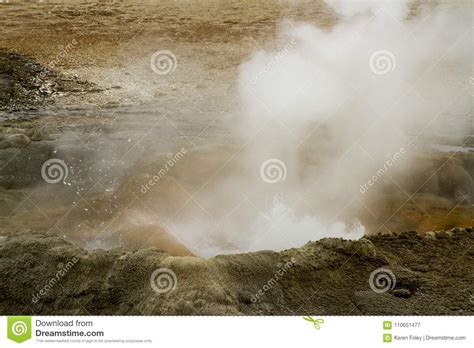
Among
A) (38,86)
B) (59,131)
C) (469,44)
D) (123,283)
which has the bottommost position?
(123,283)

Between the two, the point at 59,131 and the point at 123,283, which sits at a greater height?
the point at 59,131

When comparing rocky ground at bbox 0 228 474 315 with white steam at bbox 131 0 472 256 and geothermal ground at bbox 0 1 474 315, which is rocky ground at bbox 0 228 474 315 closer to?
geothermal ground at bbox 0 1 474 315

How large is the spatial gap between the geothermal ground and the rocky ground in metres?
0.01

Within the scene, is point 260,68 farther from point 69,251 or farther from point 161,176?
point 69,251

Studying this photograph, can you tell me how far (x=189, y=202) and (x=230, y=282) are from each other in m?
1.90

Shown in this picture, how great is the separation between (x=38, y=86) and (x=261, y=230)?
539cm

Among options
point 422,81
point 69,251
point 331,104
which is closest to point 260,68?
point 331,104

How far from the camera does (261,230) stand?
5602 millimetres

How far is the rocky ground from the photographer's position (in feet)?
12.9

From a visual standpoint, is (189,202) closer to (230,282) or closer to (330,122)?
(230,282)
